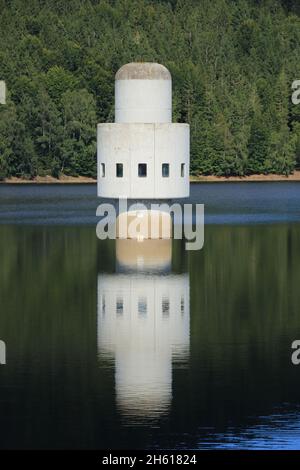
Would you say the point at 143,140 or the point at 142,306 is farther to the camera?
the point at 143,140

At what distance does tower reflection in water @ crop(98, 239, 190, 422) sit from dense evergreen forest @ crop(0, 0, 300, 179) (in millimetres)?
88227

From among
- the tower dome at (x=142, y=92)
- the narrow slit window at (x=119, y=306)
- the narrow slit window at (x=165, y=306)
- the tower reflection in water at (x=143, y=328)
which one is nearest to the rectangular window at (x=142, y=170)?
the tower dome at (x=142, y=92)

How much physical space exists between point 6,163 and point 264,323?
336 ft

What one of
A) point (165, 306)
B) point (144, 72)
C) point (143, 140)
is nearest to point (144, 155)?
point (143, 140)

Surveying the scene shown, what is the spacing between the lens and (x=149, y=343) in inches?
1264

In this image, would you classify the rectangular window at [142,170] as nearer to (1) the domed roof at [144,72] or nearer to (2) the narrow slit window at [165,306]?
(1) the domed roof at [144,72]

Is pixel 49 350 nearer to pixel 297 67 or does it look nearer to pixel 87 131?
pixel 87 131

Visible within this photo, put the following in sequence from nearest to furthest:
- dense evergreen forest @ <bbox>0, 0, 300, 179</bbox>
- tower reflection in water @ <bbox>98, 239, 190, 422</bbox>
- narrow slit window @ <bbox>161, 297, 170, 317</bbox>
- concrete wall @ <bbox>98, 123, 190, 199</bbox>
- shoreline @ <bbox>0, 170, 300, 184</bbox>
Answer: tower reflection in water @ <bbox>98, 239, 190, 422</bbox> < narrow slit window @ <bbox>161, 297, 170, 317</bbox> < concrete wall @ <bbox>98, 123, 190, 199</bbox> < shoreline @ <bbox>0, 170, 300, 184</bbox> < dense evergreen forest @ <bbox>0, 0, 300, 179</bbox>

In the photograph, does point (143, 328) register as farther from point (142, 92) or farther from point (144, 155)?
point (142, 92)

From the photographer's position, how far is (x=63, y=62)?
160 m

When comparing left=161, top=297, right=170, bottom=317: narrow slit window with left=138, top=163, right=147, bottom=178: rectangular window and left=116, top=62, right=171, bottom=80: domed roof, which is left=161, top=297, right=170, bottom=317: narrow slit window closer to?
left=138, top=163, right=147, bottom=178: rectangular window

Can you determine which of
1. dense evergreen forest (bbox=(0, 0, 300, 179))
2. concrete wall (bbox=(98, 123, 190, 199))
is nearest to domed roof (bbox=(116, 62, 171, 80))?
concrete wall (bbox=(98, 123, 190, 199))

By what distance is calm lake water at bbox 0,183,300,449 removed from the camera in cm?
2388

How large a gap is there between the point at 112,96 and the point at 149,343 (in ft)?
385
